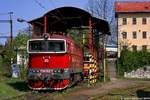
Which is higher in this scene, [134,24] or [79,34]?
[134,24]

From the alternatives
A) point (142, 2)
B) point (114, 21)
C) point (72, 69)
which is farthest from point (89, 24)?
point (142, 2)

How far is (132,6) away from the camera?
100062 mm

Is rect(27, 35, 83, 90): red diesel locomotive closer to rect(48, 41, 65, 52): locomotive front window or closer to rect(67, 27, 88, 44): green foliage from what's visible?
rect(48, 41, 65, 52): locomotive front window

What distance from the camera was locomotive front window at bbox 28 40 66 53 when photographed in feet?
89.1

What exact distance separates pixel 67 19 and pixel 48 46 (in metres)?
9.80

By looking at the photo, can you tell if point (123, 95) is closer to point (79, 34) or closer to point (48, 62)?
point (48, 62)

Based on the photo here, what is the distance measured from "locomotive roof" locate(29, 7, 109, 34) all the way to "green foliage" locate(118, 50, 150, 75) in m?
31.5

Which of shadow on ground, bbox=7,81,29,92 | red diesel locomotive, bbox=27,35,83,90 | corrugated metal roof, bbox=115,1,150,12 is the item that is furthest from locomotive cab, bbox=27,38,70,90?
corrugated metal roof, bbox=115,1,150,12

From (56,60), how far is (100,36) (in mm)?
16486

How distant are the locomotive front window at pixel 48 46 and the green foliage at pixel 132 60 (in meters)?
42.9

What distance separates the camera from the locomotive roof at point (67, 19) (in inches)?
1363

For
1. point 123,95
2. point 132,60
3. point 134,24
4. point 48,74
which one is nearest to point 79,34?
point 48,74

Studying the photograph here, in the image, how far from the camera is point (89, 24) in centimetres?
3575

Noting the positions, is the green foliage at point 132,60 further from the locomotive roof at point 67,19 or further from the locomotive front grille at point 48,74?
the locomotive front grille at point 48,74
